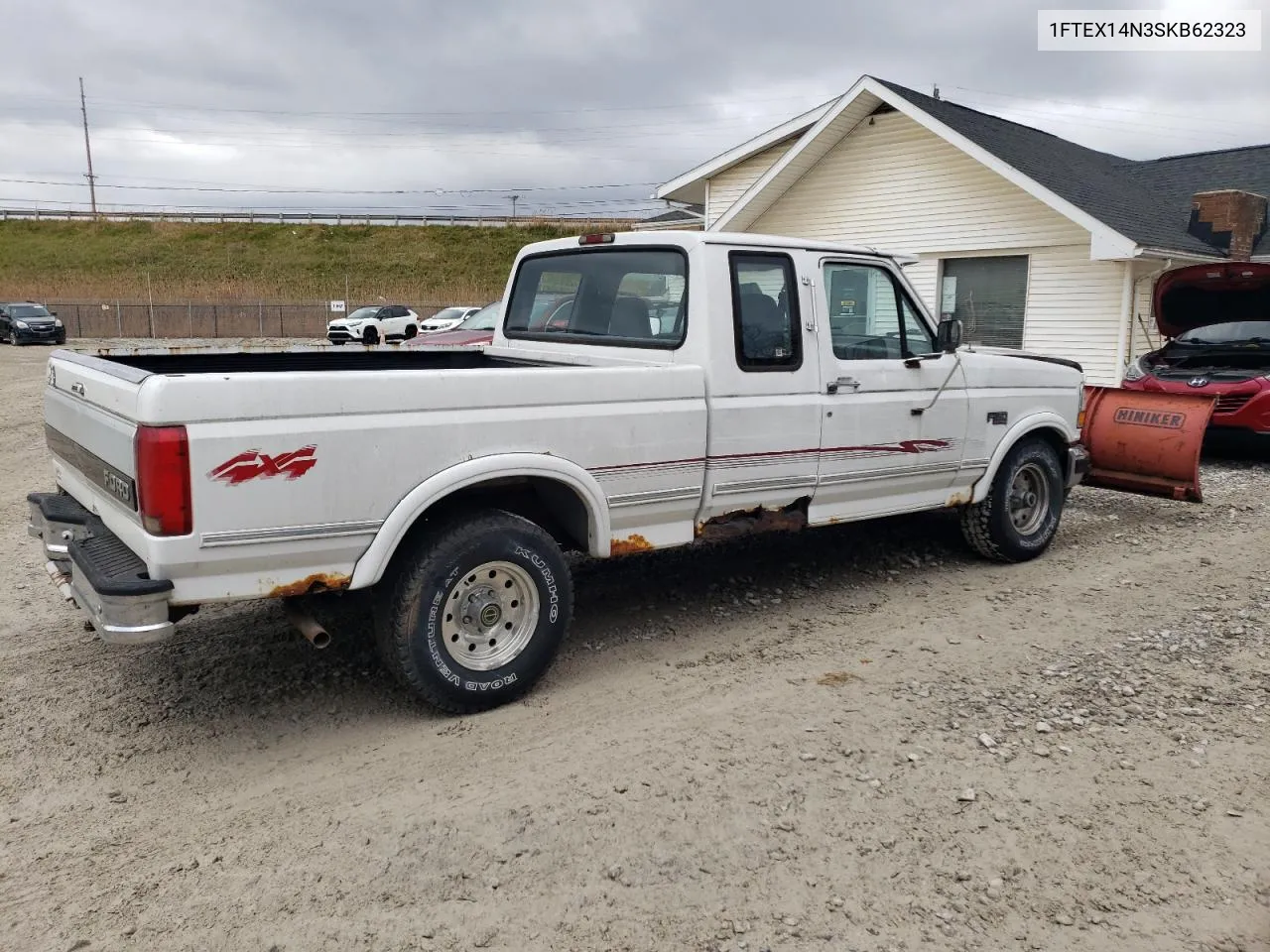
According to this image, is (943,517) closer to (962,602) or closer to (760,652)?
(962,602)

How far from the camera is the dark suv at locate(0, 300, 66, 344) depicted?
33531 mm

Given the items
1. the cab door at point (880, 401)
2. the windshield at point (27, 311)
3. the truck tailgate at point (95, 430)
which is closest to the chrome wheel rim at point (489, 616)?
the truck tailgate at point (95, 430)

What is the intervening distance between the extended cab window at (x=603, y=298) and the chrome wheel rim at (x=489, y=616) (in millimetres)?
1502

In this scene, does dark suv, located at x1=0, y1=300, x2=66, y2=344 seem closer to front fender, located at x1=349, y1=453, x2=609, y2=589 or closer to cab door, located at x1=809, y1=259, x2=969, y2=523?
cab door, located at x1=809, y1=259, x2=969, y2=523

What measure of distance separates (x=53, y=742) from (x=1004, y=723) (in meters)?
3.96

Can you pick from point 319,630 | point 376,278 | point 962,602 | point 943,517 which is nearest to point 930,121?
point 943,517

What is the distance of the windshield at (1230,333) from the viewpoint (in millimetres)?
11047

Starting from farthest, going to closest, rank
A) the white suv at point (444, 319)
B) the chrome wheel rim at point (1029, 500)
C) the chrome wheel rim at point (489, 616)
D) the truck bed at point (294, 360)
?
the white suv at point (444, 319) → the chrome wheel rim at point (1029, 500) → the truck bed at point (294, 360) → the chrome wheel rim at point (489, 616)

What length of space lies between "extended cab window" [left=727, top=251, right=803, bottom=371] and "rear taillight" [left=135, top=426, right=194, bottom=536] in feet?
8.66

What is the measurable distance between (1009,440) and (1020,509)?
25.9 inches

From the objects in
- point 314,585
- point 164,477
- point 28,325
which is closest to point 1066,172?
point 314,585

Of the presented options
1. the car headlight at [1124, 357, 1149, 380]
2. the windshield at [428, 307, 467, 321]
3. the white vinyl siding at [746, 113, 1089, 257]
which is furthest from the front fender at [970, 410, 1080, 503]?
the windshield at [428, 307, 467, 321]

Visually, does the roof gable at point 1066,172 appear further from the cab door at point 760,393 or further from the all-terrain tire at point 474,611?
the all-terrain tire at point 474,611

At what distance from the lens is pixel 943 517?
7.75 metres
